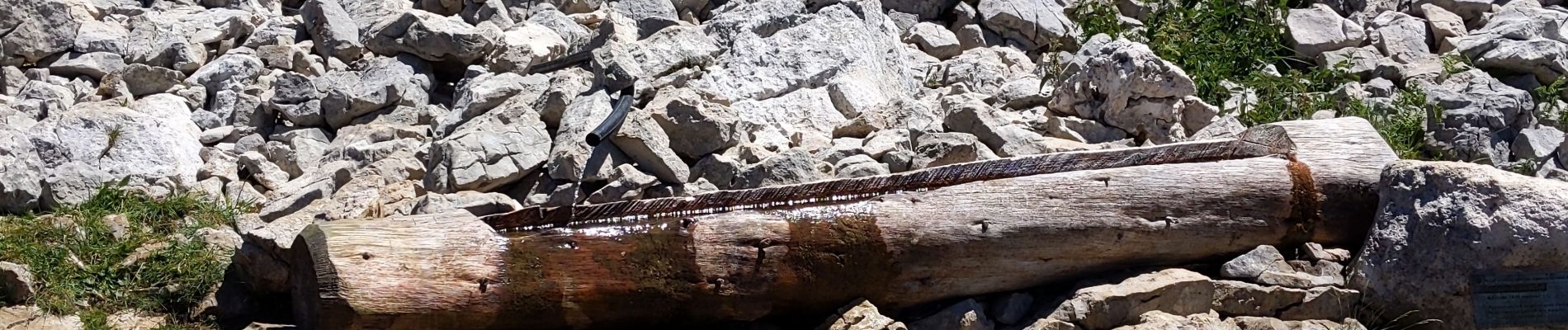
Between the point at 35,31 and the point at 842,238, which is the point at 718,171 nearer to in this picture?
the point at 842,238

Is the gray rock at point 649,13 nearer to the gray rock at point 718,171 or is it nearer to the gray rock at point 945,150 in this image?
the gray rock at point 718,171

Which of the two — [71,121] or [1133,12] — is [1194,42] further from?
[71,121]

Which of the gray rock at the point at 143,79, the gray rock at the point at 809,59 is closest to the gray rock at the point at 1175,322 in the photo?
the gray rock at the point at 809,59

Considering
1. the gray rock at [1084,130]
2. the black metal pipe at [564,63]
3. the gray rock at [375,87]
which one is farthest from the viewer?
the black metal pipe at [564,63]

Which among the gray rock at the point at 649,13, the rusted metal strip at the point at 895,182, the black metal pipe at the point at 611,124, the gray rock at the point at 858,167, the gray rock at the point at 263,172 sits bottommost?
the gray rock at the point at 263,172

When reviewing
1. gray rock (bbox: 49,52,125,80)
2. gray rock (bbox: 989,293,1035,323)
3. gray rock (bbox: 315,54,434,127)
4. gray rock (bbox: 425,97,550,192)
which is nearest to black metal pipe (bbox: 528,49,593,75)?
gray rock (bbox: 315,54,434,127)

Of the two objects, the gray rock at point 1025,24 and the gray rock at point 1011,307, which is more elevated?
the gray rock at point 1011,307

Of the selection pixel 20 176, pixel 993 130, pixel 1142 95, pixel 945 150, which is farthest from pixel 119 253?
pixel 1142 95
